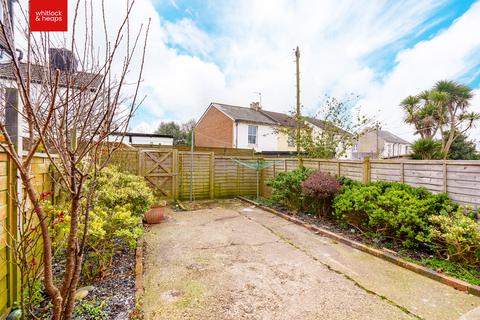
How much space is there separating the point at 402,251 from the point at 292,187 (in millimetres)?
3452

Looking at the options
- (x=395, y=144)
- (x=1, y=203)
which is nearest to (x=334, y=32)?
(x=1, y=203)

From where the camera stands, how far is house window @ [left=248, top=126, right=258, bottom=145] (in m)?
18.9

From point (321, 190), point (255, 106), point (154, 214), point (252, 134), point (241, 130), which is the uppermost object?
point (255, 106)

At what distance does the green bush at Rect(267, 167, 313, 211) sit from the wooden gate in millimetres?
3941

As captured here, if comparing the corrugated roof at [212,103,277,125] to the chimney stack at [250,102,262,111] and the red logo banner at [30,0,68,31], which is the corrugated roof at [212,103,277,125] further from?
the red logo banner at [30,0,68,31]

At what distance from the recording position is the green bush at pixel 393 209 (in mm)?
4199

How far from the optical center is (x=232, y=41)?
30.3 feet

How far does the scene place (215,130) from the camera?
67.5 feet

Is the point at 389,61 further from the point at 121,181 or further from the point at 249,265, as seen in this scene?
the point at 121,181

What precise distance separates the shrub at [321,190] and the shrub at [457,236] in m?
2.30

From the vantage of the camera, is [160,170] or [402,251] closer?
[402,251]

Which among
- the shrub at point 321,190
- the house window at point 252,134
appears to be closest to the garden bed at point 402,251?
the shrub at point 321,190

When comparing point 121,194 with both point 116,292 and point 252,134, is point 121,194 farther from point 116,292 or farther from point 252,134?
point 252,134

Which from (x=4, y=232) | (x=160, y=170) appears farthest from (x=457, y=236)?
Answer: (x=160, y=170)
